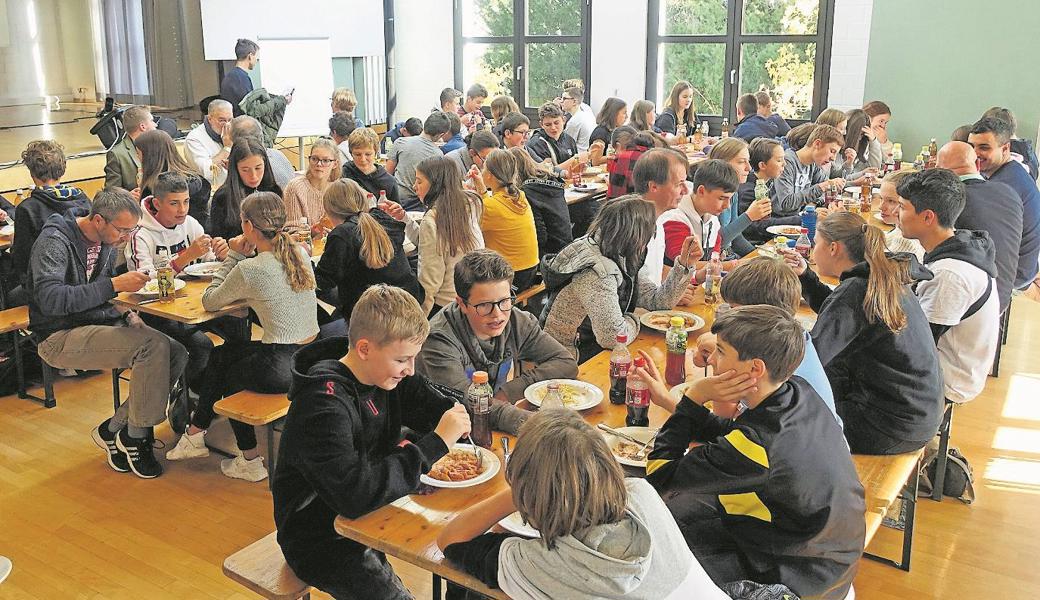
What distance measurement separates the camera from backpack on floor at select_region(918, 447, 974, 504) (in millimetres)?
4305

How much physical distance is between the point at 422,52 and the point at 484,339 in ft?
32.6

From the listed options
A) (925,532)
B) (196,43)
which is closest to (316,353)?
(925,532)

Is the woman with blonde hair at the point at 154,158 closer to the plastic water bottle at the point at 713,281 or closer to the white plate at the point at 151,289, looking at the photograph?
the white plate at the point at 151,289

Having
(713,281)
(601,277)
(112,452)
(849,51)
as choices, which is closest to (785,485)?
(601,277)

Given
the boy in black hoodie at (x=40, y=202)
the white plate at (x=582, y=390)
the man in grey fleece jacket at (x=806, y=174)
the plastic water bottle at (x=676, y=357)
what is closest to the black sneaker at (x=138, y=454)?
the boy in black hoodie at (x=40, y=202)

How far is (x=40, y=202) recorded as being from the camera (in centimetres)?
497

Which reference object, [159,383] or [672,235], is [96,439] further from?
[672,235]

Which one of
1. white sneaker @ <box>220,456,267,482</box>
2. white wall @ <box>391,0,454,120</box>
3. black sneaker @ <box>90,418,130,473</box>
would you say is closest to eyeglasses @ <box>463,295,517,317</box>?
white sneaker @ <box>220,456,267,482</box>

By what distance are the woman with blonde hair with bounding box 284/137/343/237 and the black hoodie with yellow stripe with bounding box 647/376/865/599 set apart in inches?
155

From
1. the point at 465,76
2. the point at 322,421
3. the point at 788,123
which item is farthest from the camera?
the point at 465,76

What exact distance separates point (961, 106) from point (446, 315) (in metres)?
7.92

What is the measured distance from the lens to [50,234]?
4.43m

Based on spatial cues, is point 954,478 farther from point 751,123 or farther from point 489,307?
point 751,123

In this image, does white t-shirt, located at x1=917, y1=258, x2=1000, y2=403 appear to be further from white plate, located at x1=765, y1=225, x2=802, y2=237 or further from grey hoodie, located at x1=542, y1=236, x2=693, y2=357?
white plate, located at x1=765, y1=225, x2=802, y2=237
